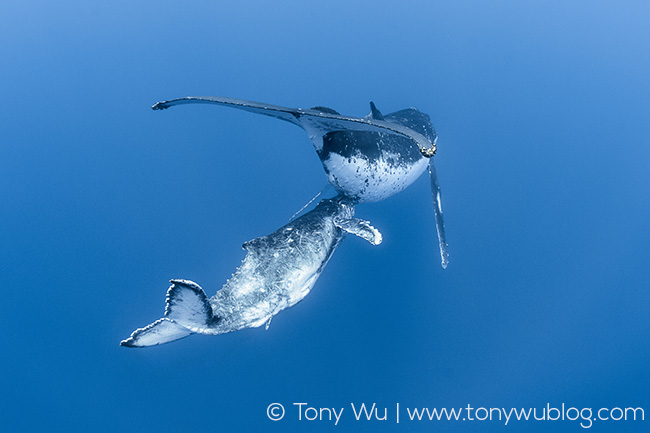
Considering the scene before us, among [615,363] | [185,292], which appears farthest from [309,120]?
[615,363]

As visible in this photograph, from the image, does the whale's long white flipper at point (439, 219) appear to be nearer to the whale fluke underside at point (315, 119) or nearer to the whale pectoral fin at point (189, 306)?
the whale fluke underside at point (315, 119)

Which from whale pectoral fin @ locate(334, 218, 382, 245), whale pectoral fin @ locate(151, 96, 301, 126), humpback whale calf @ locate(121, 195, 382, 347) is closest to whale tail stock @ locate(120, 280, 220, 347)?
humpback whale calf @ locate(121, 195, 382, 347)

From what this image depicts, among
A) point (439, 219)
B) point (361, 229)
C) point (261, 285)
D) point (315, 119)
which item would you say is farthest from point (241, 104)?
point (439, 219)

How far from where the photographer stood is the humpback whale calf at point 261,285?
179 inches

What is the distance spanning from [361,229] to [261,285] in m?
2.09

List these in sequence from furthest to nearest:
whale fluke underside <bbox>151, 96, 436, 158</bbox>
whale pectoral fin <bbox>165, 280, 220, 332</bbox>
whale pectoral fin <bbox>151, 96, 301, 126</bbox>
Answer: whale pectoral fin <bbox>151, 96, 301, 126</bbox> → whale fluke underside <bbox>151, 96, 436, 158</bbox> → whale pectoral fin <bbox>165, 280, 220, 332</bbox>

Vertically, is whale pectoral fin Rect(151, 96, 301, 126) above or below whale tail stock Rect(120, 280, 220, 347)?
above

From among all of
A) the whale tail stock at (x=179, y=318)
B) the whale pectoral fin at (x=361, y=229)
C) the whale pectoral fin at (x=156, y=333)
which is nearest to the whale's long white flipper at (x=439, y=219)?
the whale pectoral fin at (x=361, y=229)

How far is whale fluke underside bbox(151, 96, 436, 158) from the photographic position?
4.52m

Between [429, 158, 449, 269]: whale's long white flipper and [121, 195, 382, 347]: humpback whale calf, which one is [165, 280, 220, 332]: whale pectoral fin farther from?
[429, 158, 449, 269]: whale's long white flipper

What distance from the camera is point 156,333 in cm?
470

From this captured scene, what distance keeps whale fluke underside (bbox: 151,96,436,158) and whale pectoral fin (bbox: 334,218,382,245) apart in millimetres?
1371

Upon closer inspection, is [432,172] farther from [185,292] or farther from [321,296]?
[185,292]

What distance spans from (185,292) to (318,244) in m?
2.60
